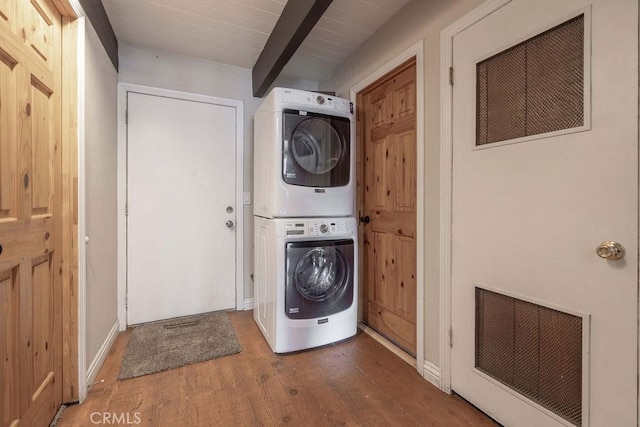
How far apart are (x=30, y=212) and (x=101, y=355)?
44.4 inches

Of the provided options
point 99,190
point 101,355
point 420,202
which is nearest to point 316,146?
point 420,202

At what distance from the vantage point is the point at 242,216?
273 centimetres

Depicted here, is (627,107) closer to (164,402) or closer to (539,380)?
(539,380)

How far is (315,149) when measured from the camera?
→ 208 cm

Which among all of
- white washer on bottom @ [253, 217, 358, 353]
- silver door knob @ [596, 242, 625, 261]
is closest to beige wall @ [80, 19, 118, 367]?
white washer on bottom @ [253, 217, 358, 353]

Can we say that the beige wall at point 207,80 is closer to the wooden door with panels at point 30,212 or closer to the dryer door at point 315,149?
the dryer door at point 315,149

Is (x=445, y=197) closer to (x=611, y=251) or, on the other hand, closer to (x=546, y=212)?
(x=546, y=212)

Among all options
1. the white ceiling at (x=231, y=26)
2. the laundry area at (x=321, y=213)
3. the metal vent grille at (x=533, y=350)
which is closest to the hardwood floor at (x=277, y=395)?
the laundry area at (x=321, y=213)

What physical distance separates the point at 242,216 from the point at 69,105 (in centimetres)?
152

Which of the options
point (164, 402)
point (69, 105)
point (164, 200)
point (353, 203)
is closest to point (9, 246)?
point (69, 105)

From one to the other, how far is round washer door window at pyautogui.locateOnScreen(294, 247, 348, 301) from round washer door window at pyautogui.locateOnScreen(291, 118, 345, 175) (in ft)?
2.00

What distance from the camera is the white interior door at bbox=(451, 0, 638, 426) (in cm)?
95

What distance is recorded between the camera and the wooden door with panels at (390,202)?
6.40 feet

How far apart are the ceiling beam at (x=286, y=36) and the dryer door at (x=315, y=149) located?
428 millimetres
